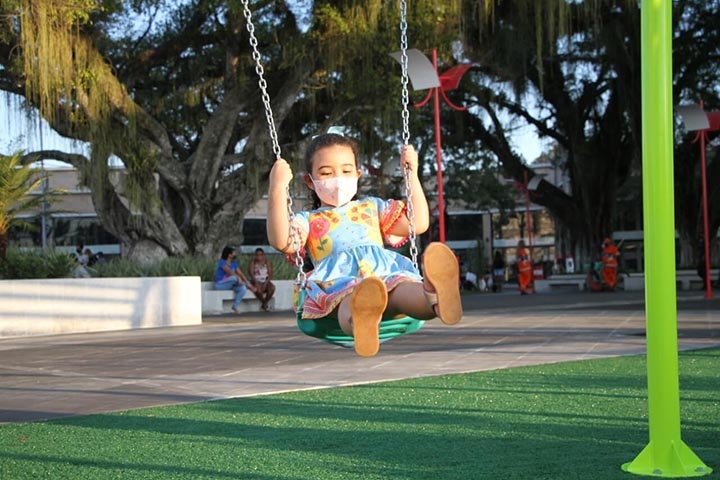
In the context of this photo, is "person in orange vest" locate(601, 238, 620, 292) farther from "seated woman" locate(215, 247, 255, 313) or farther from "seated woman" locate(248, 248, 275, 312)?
"seated woman" locate(215, 247, 255, 313)

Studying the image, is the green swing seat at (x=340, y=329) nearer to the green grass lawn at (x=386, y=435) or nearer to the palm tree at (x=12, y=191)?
the green grass lawn at (x=386, y=435)

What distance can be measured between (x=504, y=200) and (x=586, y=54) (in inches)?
494

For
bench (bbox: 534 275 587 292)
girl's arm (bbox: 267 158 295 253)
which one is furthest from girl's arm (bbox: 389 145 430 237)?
bench (bbox: 534 275 587 292)

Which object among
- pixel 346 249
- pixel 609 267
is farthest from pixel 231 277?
pixel 346 249

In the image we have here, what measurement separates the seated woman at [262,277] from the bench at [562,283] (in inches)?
507

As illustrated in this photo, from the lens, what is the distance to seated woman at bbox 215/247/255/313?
19.7 metres

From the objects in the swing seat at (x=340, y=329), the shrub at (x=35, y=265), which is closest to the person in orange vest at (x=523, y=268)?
the shrub at (x=35, y=265)

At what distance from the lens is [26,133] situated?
19516mm

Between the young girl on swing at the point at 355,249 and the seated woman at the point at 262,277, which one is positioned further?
the seated woman at the point at 262,277

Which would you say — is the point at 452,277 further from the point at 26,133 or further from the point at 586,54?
the point at 586,54

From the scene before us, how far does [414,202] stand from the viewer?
5.37 metres

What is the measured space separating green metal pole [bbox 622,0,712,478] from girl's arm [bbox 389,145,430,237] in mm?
1185

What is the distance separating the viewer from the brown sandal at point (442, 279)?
4375 mm

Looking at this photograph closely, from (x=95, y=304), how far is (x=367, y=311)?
43.3 ft
